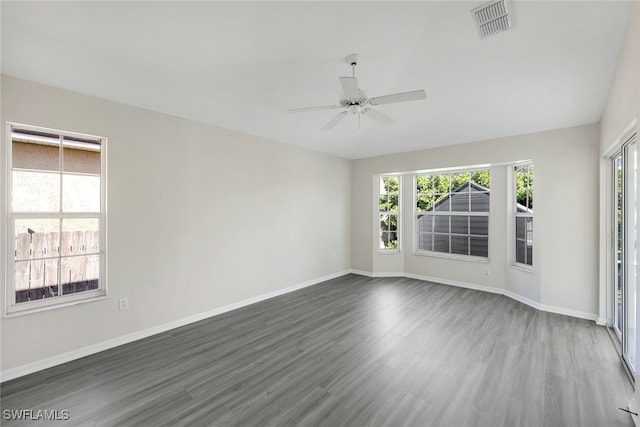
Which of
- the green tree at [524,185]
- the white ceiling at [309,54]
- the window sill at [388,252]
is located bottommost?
the window sill at [388,252]

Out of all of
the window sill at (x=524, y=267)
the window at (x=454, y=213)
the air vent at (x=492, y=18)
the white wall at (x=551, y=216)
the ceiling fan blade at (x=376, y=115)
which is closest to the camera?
the air vent at (x=492, y=18)

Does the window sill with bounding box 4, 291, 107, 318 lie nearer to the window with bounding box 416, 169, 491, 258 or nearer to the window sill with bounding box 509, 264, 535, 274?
the window with bounding box 416, 169, 491, 258

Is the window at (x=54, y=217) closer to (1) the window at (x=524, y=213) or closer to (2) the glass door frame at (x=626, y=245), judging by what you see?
(2) the glass door frame at (x=626, y=245)

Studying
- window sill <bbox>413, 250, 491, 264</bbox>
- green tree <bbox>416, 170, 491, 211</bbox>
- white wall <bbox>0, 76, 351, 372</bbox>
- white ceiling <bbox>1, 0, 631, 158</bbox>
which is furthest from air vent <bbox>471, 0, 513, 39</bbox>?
window sill <bbox>413, 250, 491, 264</bbox>

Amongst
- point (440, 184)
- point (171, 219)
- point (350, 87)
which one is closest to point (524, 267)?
point (440, 184)

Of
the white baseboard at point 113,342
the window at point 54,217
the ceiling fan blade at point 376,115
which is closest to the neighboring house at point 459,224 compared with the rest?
the ceiling fan blade at point 376,115

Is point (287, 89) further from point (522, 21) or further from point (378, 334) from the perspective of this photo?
point (378, 334)

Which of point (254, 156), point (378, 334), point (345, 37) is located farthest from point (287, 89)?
point (378, 334)

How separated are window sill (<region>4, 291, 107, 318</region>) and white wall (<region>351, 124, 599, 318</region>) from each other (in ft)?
17.5

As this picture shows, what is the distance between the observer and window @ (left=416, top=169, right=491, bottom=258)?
205 inches

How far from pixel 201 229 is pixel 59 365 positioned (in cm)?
188

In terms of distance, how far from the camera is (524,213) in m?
4.57

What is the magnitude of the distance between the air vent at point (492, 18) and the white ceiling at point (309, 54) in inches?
3.0

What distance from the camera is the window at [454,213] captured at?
5199 mm
